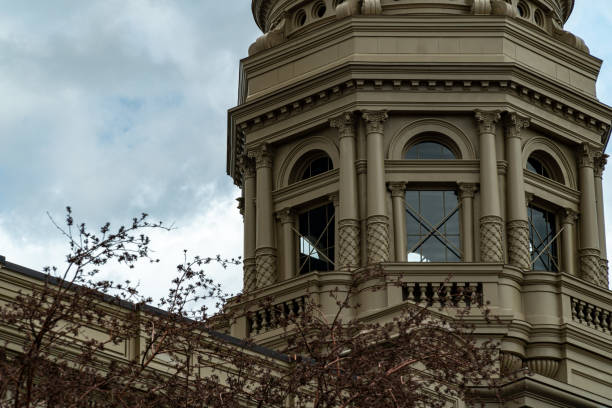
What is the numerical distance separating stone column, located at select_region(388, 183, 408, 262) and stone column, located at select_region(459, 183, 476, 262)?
139cm

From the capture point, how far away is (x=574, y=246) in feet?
147

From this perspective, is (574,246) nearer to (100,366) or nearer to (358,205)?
(358,205)

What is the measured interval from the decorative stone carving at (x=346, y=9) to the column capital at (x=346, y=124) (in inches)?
123

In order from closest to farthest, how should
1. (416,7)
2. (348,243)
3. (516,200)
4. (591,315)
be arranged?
(591,315)
(348,243)
(516,200)
(416,7)

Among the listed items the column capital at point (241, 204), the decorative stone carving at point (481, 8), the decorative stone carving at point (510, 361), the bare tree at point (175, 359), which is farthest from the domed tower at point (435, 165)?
the bare tree at point (175, 359)

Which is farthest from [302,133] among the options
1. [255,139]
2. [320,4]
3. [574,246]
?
[574,246]

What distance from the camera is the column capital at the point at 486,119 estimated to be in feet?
143

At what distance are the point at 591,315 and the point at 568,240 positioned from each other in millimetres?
3255

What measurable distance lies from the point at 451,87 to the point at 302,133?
13.0ft

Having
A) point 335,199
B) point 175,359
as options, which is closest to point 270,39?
point 335,199

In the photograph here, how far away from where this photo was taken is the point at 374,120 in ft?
143

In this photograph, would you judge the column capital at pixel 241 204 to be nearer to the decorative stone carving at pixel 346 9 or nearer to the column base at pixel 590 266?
the decorative stone carving at pixel 346 9

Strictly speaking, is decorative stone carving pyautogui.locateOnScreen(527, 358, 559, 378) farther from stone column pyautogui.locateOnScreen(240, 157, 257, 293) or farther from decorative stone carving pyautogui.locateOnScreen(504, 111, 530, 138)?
stone column pyautogui.locateOnScreen(240, 157, 257, 293)

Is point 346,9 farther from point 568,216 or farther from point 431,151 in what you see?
point 568,216
